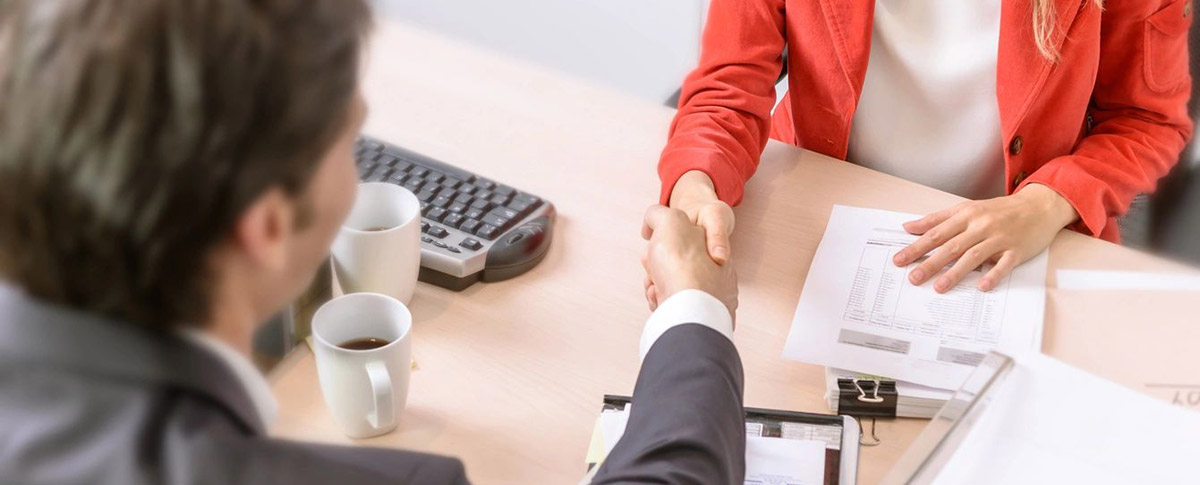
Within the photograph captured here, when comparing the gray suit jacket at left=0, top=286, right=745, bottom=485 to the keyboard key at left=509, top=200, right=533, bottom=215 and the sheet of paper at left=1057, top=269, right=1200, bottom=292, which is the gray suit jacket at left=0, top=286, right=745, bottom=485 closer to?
the keyboard key at left=509, top=200, right=533, bottom=215

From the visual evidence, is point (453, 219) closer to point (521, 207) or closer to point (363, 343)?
point (521, 207)

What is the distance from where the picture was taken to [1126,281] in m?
1.09

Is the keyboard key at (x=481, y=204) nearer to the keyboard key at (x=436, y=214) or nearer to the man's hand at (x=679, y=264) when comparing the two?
the keyboard key at (x=436, y=214)

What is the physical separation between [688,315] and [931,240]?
0.33 metres

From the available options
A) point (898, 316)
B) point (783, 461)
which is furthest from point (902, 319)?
point (783, 461)

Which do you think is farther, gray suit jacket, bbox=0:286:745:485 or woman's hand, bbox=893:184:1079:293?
woman's hand, bbox=893:184:1079:293

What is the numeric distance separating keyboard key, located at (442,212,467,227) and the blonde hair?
25.9 inches

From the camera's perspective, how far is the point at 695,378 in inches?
32.0

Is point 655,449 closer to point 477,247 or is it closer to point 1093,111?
point 477,247

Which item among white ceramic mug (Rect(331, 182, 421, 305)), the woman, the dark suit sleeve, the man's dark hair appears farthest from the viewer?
the woman

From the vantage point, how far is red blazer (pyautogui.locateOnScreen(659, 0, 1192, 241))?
1212mm

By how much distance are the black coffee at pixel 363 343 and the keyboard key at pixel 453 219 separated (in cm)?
20

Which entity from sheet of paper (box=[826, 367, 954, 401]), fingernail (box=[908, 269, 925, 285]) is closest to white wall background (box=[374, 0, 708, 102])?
fingernail (box=[908, 269, 925, 285])

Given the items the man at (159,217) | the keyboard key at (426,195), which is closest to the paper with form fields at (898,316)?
the keyboard key at (426,195)
